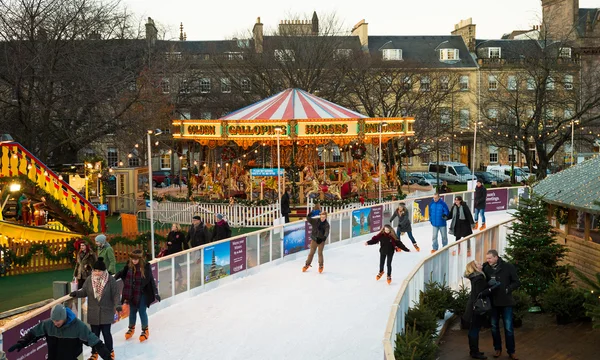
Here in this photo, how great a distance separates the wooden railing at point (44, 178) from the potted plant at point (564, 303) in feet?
Result: 51.4

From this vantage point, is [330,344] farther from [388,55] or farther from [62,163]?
[388,55]

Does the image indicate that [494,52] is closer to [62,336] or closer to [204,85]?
[204,85]

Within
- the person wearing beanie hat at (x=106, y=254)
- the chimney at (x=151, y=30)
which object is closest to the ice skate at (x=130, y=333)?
the person wearing beanie hat at (x=106, y=254)

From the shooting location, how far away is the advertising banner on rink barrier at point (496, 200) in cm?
2758

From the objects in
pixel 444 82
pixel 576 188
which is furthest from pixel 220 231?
pixel 444 82

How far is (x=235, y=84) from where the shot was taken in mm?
43188

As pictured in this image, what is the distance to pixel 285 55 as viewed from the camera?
41.9m

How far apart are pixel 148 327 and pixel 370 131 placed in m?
18.4

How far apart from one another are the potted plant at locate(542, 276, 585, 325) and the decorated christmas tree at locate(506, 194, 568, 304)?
110 centimetres

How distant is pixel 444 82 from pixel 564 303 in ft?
122

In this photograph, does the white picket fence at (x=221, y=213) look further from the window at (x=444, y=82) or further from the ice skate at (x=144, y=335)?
the window at (x=444, y=82)

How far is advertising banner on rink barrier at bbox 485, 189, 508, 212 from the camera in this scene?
90.5 ft

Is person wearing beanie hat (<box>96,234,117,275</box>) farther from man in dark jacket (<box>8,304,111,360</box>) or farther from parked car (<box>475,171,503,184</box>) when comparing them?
parked car (<box>475,171,503,184</box>)

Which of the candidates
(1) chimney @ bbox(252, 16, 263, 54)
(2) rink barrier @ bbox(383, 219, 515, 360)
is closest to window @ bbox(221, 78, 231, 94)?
(1) chimney @ bbox(252, 16, 263, 54)
